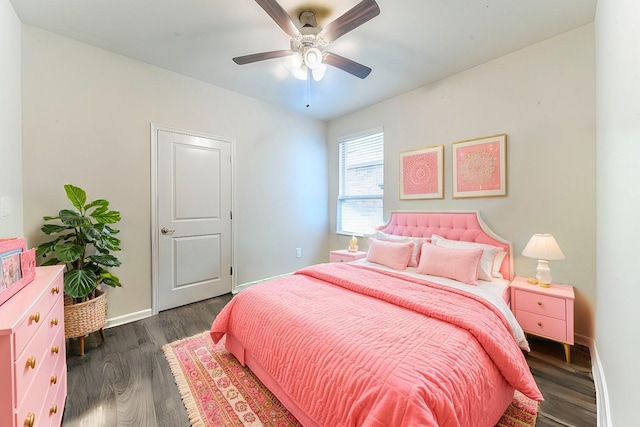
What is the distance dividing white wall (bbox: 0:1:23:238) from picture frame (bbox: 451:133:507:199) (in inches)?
153

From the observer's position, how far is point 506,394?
4.48ft

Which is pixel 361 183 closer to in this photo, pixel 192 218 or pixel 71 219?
pixel 192 218

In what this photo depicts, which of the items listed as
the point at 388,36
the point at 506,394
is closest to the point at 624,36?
the point at 388,36

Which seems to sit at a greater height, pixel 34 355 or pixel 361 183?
pixel 361 183

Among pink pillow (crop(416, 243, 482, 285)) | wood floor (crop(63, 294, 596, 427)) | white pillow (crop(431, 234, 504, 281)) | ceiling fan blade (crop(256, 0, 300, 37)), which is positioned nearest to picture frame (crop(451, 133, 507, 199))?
white pillow (crop(431, 234, 504, 281))

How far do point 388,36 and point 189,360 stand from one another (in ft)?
10.4

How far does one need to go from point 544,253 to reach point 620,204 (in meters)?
0.98

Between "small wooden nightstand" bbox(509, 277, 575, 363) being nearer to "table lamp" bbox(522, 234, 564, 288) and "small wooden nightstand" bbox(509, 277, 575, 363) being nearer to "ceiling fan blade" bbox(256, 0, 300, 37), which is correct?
"table lamp" bbox(522, 234, 564, 288)

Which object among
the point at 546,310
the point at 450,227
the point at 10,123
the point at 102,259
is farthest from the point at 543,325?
the point at 10,123

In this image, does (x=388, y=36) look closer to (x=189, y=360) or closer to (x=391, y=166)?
(x=391, y=166)

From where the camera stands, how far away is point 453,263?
226cm

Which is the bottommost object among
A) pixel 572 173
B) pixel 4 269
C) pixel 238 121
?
pixel 4 269

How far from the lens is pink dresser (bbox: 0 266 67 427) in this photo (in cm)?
83

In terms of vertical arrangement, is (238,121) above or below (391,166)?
above
